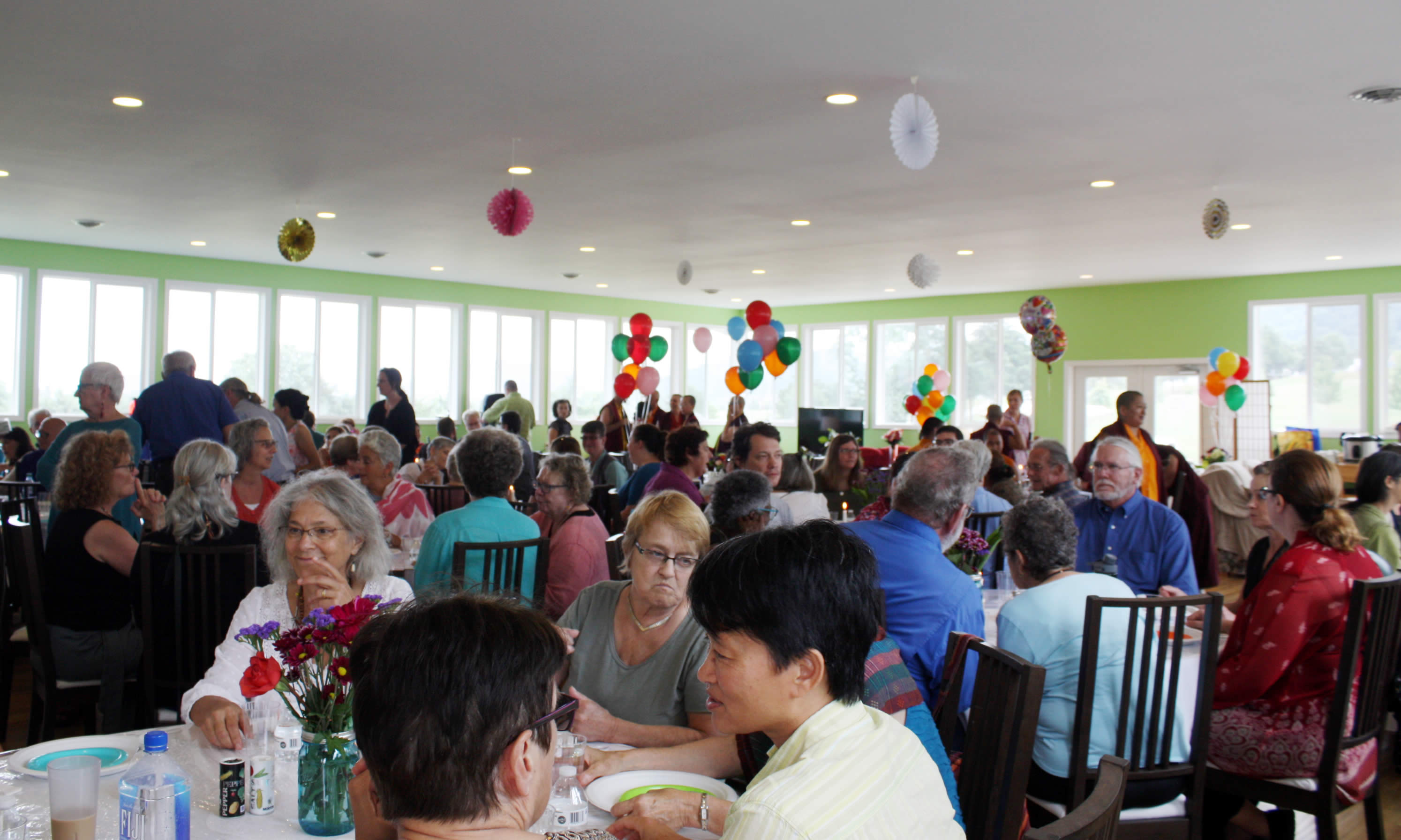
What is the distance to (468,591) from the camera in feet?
4.36

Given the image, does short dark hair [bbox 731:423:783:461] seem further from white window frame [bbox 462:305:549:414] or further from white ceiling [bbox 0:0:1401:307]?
white window frame [bbox 462:305:549:414]

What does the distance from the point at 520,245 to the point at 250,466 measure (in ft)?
22.9

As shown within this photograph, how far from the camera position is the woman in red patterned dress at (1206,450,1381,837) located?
9.02 ft

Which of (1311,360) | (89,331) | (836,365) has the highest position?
(836,365)

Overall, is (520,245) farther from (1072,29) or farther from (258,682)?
(258,682)

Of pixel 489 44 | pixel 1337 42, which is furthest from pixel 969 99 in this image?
pixel 489 44

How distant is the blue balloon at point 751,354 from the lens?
36.9ft

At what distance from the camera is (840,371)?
1769 centimetres

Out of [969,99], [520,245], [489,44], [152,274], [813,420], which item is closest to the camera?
[489,44]

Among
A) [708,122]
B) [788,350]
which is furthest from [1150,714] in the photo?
[788,350]

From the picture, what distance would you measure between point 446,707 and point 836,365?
55.6 ft

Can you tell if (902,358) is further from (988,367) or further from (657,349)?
(657,349)

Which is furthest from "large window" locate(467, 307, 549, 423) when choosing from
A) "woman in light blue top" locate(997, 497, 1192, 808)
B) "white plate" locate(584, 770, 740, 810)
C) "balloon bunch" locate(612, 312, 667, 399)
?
"white plate" locate(584, 770, 740, 810)

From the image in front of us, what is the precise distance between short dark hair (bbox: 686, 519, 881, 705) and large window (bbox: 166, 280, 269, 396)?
1278 centimetres
